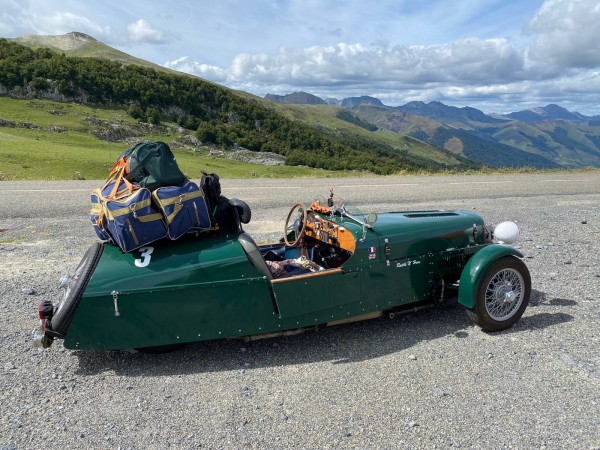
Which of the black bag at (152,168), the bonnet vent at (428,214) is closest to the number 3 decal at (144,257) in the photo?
the black bag at (152,168)

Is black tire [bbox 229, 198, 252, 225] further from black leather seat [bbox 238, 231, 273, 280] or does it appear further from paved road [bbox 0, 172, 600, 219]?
paved road [bbox 0, 172, 600, 219]

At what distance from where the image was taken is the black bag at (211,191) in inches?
194

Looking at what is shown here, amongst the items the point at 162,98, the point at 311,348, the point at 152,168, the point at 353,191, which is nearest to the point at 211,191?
the point at 152,168

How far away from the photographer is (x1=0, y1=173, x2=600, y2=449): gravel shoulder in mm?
3508

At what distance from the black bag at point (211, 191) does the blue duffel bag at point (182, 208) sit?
200 mm

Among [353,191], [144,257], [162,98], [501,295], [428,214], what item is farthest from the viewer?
[162,98]

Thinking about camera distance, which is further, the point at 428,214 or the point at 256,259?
the point at 428,214

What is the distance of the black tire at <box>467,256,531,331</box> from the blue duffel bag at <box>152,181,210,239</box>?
320 cm

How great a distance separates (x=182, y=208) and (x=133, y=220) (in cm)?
48

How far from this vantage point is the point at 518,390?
13.5 feet

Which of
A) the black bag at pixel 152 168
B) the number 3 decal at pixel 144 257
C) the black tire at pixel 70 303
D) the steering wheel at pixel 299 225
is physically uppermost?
the black bag at pixel 152 168

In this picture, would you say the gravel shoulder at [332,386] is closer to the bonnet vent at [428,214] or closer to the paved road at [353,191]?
the bonnet vent at [428,214]

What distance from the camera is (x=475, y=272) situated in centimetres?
517

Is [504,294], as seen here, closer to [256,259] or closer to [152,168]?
[256,259]
